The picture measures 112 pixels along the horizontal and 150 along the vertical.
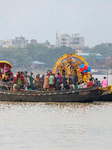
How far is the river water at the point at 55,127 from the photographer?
1761 cm

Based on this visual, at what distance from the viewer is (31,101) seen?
106 feet

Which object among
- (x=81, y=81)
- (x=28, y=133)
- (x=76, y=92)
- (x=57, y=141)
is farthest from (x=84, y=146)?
(x=81, y=81)

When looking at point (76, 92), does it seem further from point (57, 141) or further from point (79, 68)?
point (57, 141)

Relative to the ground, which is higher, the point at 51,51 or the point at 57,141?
the point at 51,51

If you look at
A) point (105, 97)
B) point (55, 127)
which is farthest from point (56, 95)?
point (55, 127)

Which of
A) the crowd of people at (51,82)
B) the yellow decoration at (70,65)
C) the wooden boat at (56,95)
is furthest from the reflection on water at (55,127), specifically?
the yellow decoration at (70,65)

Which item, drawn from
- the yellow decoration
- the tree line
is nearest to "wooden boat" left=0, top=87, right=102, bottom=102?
the yellow decoration

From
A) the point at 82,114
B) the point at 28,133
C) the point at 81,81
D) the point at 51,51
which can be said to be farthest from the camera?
the point at 51,51

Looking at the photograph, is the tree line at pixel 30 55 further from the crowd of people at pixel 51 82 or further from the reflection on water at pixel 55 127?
the reflection on water at pixel 55 127

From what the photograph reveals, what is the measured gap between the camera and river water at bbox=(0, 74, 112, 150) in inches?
693

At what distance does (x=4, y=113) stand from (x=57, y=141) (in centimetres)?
810

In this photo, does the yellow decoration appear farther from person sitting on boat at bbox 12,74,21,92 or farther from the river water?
the river water

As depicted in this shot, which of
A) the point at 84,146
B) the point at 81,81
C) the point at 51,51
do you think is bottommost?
the point at 84,146

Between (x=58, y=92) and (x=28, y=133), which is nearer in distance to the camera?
(x=28, y=133)
